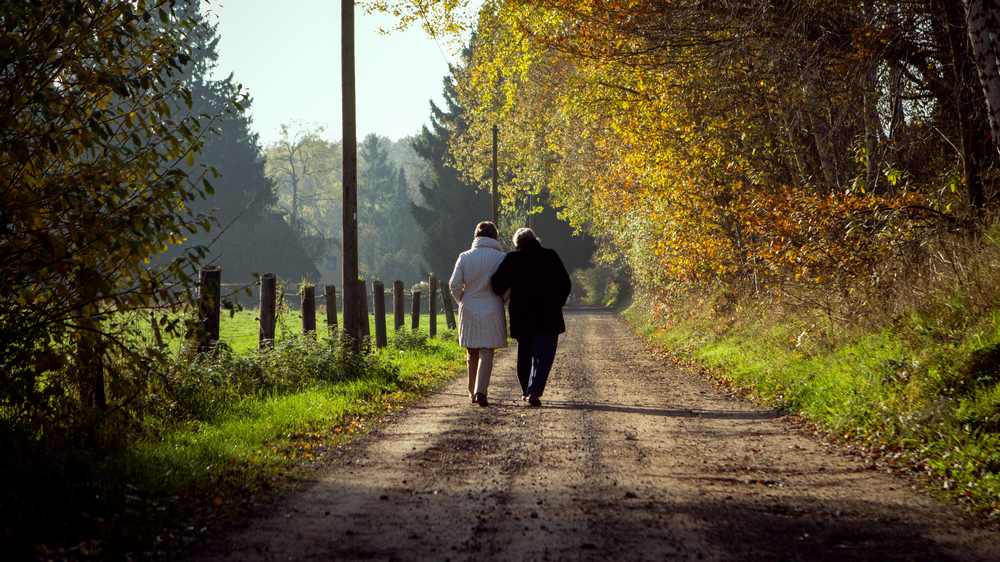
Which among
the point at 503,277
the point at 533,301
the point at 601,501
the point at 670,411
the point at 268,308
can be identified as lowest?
the point at 670,411

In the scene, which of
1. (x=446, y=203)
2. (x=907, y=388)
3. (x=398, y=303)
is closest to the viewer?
(x=907, y=388)

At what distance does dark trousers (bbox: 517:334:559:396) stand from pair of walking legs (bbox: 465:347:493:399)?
370 millimetres

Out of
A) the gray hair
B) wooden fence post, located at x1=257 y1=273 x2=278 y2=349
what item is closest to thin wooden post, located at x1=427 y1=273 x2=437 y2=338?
wooden fence post, located at x1=257 y1=273 x2=278 y2=349

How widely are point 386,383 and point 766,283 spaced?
9.33m

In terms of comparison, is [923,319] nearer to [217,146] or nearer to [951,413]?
[951,413]

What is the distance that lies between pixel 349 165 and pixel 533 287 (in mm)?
4503

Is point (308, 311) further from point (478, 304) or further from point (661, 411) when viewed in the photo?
point (661, 411)

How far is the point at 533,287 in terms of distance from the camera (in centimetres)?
1120

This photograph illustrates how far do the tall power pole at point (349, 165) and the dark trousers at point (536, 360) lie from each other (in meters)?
3.69

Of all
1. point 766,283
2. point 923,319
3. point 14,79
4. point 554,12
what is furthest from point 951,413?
point 766,283

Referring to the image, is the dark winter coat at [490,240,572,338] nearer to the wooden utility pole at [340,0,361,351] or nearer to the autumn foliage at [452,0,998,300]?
the wooden utility pole at [340,0,361,351]

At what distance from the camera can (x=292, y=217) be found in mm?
84688

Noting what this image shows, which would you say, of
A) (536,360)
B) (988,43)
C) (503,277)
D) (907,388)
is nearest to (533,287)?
(503,277)

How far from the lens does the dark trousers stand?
11.0 metres
